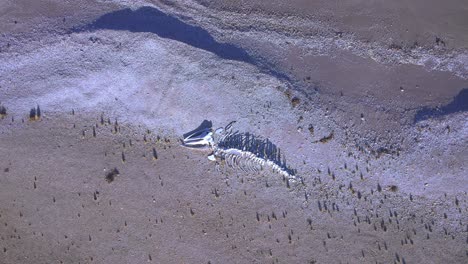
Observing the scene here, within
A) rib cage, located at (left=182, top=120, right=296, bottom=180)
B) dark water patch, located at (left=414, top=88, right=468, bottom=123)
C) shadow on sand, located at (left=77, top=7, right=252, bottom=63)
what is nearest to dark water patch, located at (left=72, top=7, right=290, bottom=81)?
shadow on sand, located at (left=77, top=7, right=252, bottom=63)

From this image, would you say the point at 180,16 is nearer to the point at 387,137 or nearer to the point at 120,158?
the point at 120,158

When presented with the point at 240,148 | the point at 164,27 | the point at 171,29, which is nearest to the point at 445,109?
the point at 240,148

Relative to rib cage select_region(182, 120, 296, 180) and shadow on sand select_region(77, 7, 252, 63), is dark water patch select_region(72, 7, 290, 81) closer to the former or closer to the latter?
shadow on sand select_region(77, 7, 252, 63)

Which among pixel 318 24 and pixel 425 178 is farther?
pixel 318 24

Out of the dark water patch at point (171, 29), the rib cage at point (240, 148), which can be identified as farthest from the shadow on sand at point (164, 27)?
the rib cage at point (240, 148)

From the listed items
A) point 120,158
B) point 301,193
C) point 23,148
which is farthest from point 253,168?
point 23,148

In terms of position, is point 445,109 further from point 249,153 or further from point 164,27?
point 164,27

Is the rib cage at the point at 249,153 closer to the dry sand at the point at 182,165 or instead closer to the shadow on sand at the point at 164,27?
the dry sand at the point at 182,165
